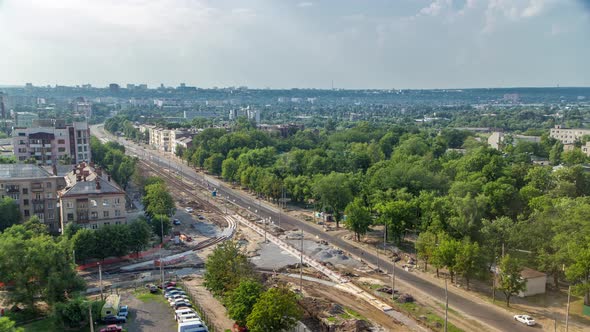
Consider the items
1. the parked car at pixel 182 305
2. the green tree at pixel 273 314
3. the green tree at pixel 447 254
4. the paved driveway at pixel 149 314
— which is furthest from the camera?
the green tree at pixel 447 254

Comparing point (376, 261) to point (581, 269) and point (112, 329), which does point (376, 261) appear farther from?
point (112, 329)

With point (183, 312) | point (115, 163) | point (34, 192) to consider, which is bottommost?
point (183, 312)

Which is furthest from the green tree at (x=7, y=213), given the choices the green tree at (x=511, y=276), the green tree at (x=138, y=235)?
the green tree at (x=511, y=276)

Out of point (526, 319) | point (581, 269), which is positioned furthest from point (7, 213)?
point (581, 269)

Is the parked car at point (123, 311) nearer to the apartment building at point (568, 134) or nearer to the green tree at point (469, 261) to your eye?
the green tree at point (469, 261)

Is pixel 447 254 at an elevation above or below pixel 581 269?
below

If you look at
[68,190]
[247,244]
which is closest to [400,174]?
[247,244]
